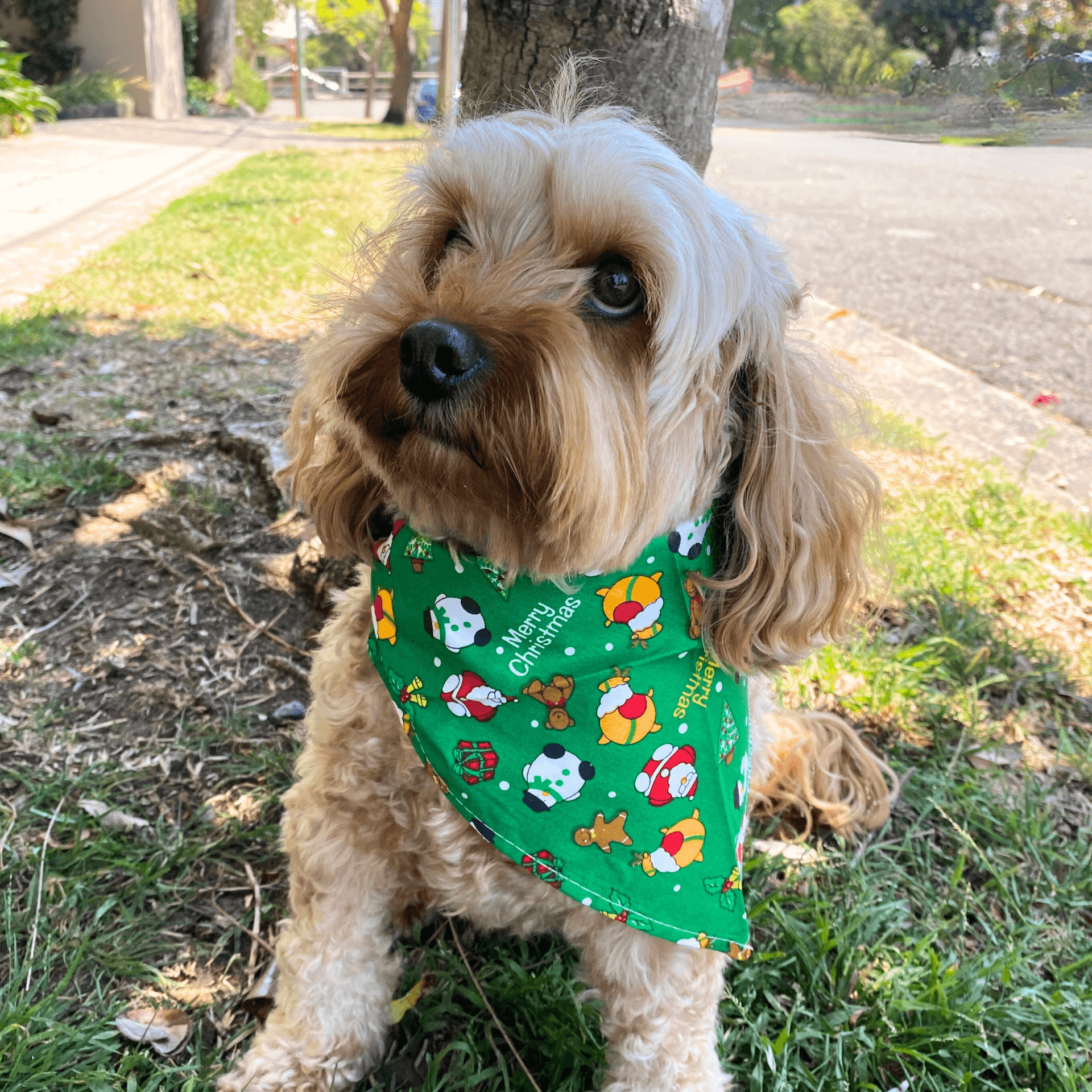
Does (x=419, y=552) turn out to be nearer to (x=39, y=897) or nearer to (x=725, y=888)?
(x=725, y=888)

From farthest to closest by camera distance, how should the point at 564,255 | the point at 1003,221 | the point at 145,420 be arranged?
the point at 1003,221
the point at 145,420
the point at 564,255

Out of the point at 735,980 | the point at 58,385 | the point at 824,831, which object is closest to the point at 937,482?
the point at 824,831

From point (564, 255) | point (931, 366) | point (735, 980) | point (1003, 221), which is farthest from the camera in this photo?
point (1003, 221)

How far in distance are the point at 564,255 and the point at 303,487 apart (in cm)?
87

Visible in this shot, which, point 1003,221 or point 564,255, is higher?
point 564,255

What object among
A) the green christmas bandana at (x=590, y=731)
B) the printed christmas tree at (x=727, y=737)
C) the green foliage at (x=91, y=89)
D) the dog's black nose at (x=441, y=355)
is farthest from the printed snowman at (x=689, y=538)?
the green foliage at (x=91, y=89)

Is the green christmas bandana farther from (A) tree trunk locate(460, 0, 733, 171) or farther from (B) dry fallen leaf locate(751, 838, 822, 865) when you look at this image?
(A) tree trunk locate(460, 0, 733, 171)

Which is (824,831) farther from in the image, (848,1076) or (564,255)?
(564,255)

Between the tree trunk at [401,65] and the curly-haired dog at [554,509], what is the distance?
23.9 m

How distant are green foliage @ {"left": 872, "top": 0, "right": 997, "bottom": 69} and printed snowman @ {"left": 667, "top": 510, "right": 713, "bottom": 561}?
1548 millimetres

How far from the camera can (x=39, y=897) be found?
6.66ft

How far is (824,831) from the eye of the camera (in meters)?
2.52

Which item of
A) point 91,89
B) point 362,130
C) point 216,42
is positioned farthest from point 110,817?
point 216,42

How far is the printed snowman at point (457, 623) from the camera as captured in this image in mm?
1768
